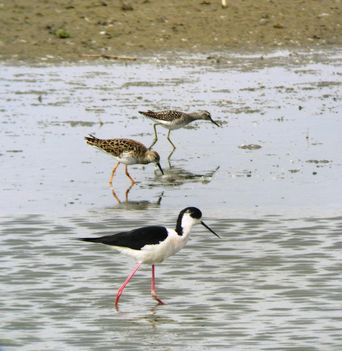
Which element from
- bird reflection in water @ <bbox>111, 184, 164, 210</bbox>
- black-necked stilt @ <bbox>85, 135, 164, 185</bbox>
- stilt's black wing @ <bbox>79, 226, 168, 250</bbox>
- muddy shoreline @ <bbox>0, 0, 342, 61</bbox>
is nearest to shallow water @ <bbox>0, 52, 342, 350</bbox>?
bird reflection in water @ <bbox>111, 184, 164, 210</bbox>

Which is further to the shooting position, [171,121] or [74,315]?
[171,121]

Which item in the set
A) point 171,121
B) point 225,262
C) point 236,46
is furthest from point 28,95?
point 225,262

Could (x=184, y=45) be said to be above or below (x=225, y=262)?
above

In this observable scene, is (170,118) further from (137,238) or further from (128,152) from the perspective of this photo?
(137,238)

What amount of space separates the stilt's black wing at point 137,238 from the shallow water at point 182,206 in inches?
17.9

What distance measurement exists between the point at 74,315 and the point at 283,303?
1.70 metres

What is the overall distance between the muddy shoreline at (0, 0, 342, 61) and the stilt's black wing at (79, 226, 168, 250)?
16.5 m

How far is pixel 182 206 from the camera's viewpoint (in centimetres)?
1505

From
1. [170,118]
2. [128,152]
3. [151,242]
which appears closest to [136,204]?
[128,152]

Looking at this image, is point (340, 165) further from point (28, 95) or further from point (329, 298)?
point (28, 95)

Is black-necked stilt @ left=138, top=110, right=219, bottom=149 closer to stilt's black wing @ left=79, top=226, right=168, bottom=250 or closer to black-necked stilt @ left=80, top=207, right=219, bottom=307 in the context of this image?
black-necked stilt @ left=80, top=207, right=219, bottom=307

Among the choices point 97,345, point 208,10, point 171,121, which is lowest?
point 97,345

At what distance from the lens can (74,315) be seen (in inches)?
424

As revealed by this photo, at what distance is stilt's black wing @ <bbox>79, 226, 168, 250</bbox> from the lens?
11.3 metres
